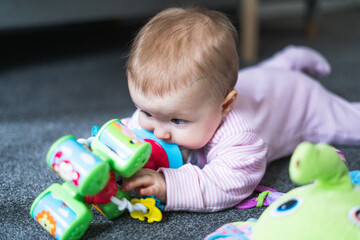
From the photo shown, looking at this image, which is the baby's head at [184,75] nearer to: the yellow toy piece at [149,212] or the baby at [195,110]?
the baby at [195,110]

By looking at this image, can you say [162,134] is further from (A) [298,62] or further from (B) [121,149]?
(A) [298,62]

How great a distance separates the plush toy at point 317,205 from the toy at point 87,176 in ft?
0.67

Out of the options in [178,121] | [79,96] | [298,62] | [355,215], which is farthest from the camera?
[79,96]

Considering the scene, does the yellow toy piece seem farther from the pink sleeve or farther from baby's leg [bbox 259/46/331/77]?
baby's leg [bbox 259/46/331/77]

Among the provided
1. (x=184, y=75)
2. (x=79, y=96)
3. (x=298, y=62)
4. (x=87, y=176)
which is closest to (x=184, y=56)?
(x=184, y=75)

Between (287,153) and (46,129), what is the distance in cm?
64

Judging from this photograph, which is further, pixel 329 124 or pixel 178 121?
pixel 329 124

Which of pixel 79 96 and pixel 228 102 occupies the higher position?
pixel 228 102

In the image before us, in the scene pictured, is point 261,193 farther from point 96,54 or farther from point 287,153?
point 96,54

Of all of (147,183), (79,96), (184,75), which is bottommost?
(79,96)

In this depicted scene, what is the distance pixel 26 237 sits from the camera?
2.08 ft

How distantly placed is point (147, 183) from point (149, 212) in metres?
0.05

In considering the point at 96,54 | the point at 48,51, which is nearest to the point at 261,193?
the point at 96,54

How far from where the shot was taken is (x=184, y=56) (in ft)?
2.20
